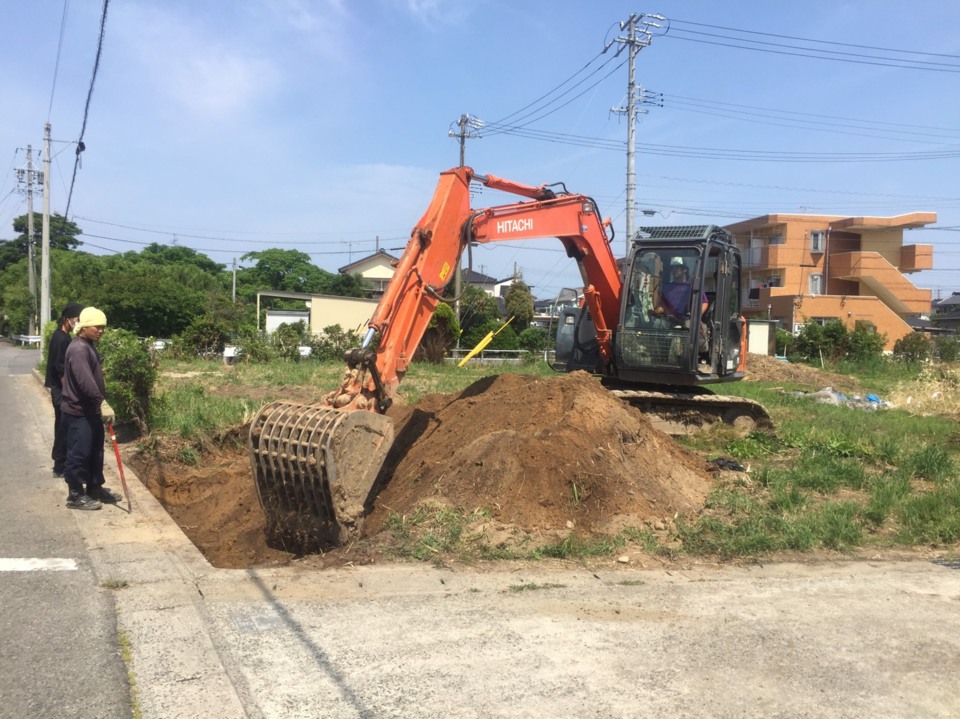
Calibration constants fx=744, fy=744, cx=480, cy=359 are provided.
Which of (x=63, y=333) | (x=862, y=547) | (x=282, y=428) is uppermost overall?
(x=63, y=333)

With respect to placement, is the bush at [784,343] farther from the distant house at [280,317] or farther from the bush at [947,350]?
the distant house at [280,317]

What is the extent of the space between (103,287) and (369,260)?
41507mm

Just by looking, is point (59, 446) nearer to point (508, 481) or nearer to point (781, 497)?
point (508, 481)

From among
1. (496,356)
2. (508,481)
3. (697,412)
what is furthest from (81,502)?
(496,356)

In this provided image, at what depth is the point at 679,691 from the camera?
3691mm

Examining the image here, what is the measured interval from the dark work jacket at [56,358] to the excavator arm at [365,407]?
11.2 feet

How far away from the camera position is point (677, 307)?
33.9ft

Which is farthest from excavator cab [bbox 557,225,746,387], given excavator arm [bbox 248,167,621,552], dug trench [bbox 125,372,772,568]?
excavator arm [bbox 248,167,621,552]

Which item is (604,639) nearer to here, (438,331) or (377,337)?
(377,337)

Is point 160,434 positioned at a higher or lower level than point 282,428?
lower

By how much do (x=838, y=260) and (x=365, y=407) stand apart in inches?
1925

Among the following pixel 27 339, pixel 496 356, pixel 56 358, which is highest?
pixel 56 358

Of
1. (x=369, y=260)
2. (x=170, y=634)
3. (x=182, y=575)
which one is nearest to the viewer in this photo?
(x=170, y=634)

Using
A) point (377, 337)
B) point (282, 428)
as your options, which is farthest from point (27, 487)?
point (377, 337)
